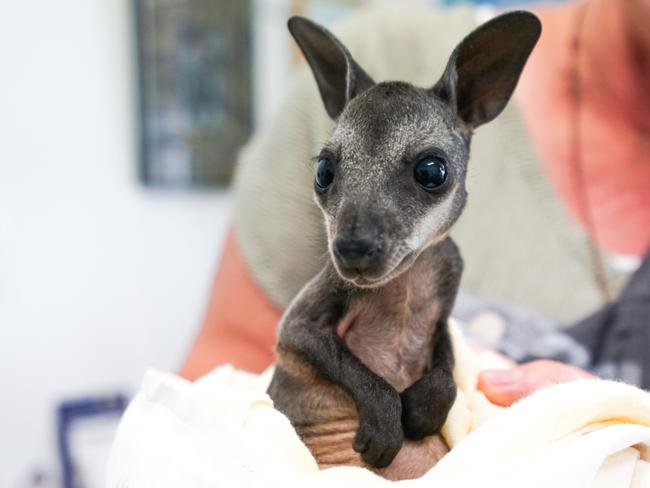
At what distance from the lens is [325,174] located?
428 mm

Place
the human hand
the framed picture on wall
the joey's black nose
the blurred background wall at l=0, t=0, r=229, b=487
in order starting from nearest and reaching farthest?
the joey's black nose → the human hand → the blurred background wall at l=0, t=0, r=229, b=487 → the framed picture on wall

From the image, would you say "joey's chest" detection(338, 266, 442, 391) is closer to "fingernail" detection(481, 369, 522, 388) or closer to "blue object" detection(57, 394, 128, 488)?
"fingernail" detection(481, 369, 522, 388)

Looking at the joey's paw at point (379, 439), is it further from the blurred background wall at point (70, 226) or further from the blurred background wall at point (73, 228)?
the blurred background wall at point (70, 226)

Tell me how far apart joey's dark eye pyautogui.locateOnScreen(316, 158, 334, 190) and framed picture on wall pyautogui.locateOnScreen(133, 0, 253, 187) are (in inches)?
65.2

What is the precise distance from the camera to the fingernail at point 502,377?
0.50m

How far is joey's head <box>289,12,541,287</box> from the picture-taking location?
0.40 metres

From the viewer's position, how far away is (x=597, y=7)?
137 cm

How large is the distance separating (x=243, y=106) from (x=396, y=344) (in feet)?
5.96

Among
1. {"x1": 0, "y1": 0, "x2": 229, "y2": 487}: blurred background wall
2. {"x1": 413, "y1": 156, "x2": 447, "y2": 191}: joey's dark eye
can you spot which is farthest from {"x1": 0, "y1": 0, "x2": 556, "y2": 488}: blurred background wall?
{"x1": 413, "y1": 156, "x2": 447, "y2": 191}: joey's dark eye

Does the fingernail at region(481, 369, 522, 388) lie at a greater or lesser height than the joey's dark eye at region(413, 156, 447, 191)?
lesser

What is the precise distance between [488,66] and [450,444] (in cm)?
25

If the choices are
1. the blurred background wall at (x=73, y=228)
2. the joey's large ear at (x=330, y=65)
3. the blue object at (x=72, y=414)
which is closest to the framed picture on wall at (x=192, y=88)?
the blurred background wall at (x=73, y=228)

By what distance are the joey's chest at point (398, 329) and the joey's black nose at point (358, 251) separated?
→ 0.32 ft

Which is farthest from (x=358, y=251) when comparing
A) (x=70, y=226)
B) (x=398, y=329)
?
(x=70, y=226)
